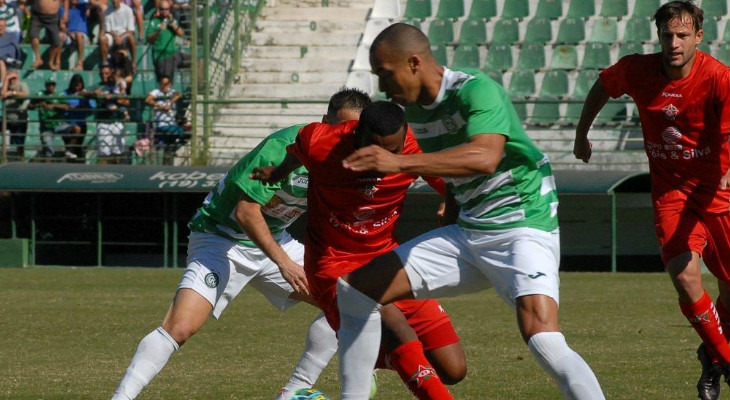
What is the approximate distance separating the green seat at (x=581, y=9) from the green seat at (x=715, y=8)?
2.12 meters

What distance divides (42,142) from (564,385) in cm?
1899

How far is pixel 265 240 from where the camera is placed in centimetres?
716

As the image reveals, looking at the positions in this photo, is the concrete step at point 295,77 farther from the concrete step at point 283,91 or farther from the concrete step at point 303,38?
the concrete step at point 303,38

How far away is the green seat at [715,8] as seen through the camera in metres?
24.5

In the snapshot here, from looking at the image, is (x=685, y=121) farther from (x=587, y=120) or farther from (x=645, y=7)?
(x=645, y=7)

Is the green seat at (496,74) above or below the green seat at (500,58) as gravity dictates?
below

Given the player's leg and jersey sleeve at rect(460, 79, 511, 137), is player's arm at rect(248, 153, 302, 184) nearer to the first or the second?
the player's leg

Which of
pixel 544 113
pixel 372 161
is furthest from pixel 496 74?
pixel 372 161

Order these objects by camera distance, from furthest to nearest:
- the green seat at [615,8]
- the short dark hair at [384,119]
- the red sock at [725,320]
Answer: the green seat at [615,8]
the red sock at [725,320]
the short dark hair at [384,119]

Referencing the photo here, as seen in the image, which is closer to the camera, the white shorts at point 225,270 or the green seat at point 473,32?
the white shorts at point 225,270

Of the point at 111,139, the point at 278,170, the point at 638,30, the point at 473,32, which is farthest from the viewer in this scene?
the point at 473,32

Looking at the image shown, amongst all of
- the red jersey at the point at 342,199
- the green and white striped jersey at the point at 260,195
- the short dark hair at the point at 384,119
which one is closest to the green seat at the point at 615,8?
the green and white striped jersey at the point at 260,195

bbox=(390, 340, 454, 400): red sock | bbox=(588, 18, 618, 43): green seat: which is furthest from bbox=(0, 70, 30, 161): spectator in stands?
bbox=(390, 340, 454, 400): red sock

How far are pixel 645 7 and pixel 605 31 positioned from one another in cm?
90
